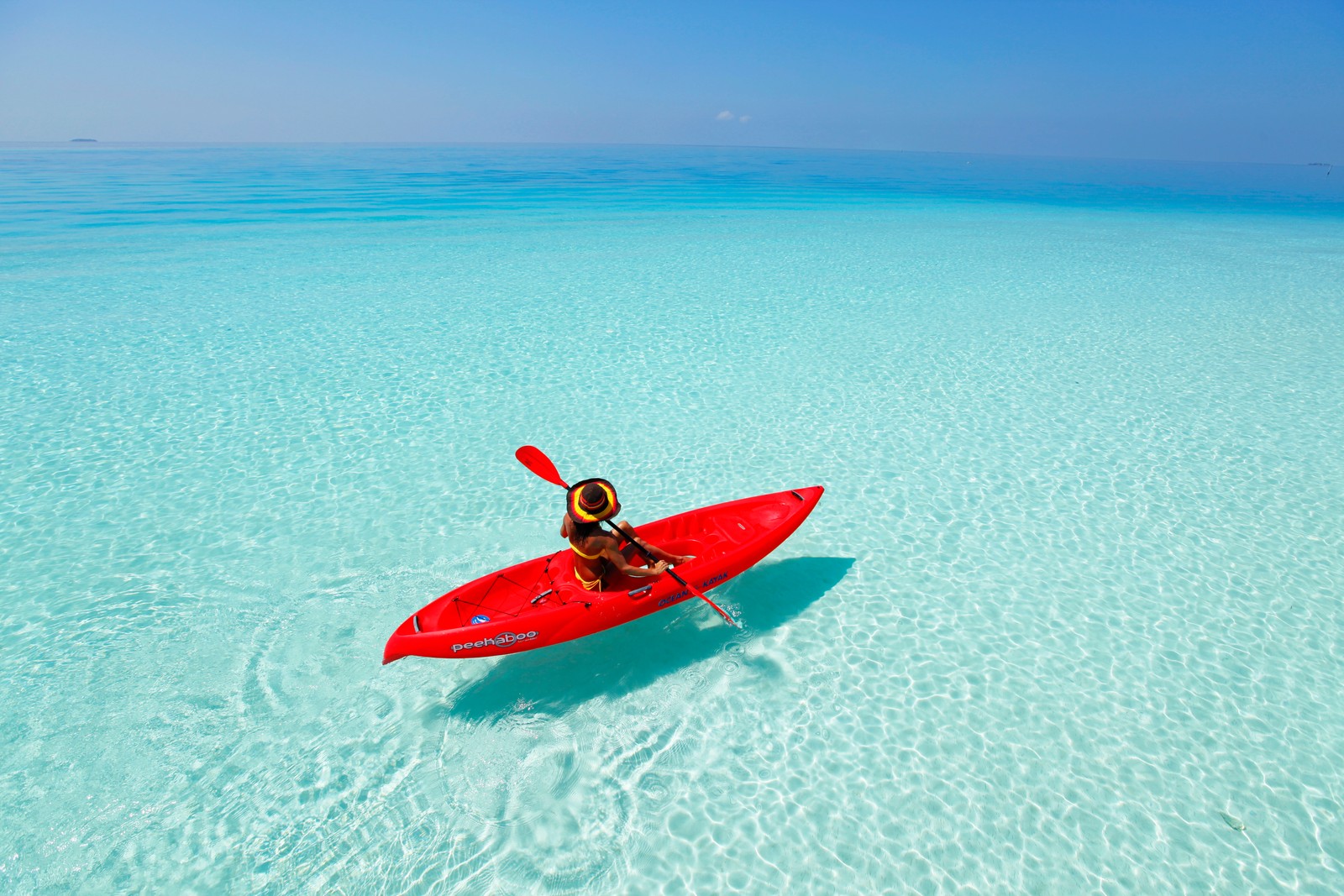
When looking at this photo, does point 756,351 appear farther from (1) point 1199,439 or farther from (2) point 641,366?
(1) point 1199,439

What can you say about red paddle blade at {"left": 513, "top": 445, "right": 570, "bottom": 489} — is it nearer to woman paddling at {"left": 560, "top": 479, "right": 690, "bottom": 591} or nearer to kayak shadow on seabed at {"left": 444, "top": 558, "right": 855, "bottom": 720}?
woman paddling at {"left": 560, "top": 479, "right": 690, "bottom": 591}

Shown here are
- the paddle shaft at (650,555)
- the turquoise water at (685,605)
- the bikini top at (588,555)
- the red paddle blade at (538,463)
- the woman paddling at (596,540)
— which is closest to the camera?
the turquoise water at (685,605)

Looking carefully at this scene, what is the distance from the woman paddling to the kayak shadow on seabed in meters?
0.62

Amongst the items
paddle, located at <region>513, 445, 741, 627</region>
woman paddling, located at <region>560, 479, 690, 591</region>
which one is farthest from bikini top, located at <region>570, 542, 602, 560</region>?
paddle, located at <region>513, 445, 741, 627</region>

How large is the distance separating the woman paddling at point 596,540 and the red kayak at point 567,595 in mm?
94

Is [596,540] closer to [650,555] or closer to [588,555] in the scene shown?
[588,555]

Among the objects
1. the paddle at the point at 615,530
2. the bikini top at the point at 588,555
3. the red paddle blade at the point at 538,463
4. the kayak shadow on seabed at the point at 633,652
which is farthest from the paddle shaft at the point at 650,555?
the red paddle blade at the point at 538,463

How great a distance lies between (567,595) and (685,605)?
1.20m

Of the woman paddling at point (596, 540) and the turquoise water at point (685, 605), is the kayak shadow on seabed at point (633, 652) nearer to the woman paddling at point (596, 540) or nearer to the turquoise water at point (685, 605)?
the turquoise water at point (685, 605)

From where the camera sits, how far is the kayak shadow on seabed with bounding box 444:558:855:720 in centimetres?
479

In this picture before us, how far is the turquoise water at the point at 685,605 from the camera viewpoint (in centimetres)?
396

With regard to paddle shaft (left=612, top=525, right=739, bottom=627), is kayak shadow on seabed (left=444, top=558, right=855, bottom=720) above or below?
below

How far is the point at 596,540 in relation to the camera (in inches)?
183

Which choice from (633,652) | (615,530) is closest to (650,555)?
(615,530)
